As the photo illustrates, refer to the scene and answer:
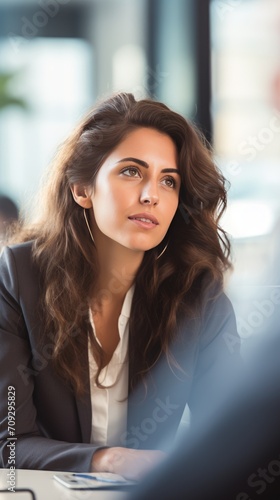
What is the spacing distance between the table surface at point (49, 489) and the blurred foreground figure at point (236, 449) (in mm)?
168

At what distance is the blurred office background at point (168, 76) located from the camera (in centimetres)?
477

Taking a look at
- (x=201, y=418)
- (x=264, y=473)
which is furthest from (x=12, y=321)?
(x=264, y=473)

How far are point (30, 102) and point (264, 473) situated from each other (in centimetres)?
488

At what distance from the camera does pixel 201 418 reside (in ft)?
3.30

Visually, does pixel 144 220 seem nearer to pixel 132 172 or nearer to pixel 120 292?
pixel 132 172

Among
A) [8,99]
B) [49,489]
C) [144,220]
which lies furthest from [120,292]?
[8,99]

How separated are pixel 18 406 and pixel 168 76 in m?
3.73

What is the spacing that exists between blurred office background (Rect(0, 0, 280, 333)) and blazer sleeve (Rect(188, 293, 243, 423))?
2.55m

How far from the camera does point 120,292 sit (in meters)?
1.80

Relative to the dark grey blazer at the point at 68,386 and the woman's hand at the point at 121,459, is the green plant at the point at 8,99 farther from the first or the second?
the woman's hand at the point at 121,459

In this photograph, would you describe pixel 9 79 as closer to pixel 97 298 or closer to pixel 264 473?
pixel 97 298

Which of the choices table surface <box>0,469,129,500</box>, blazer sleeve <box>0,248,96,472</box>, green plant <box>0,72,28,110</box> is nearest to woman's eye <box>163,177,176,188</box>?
blazer sleeve <box>0,248,96,472</box>

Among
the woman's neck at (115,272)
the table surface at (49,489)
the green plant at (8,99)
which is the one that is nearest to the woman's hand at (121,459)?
the table surface at (49,489)

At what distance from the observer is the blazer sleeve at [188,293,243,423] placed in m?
1.68
